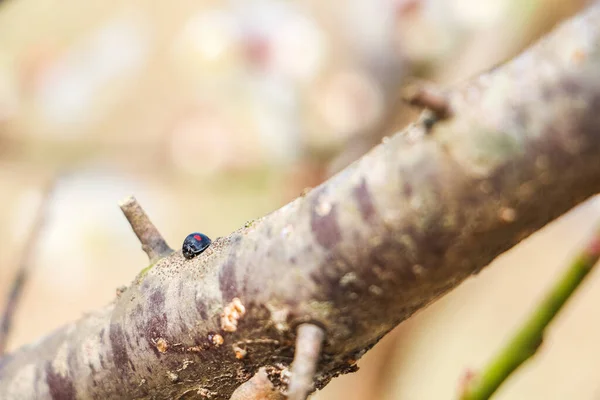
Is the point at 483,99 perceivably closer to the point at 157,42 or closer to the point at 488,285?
the point at 488,285

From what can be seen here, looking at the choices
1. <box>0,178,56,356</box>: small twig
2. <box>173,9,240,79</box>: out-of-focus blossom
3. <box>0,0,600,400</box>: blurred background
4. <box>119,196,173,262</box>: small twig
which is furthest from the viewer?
<box>173,9,240,79</box>: out-of-focus blossom

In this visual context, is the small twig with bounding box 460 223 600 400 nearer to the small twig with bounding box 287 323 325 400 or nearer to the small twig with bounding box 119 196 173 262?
the small twig with bounding box 287 323 325 400

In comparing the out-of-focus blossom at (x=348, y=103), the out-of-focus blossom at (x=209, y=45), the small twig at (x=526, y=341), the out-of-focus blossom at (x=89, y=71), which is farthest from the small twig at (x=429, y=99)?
the out-of-focus blossom at (x=89, y=71)

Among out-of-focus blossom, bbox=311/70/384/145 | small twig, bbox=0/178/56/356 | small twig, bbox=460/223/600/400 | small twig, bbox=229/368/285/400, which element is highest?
out-of-focus blossom, bbox=311/70/384/145

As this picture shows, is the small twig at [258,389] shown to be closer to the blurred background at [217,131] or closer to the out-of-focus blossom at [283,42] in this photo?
the blurred background at [217,131]

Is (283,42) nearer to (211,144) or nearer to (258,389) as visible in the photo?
(211,144)

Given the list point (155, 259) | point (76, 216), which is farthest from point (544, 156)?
point (76, 216)

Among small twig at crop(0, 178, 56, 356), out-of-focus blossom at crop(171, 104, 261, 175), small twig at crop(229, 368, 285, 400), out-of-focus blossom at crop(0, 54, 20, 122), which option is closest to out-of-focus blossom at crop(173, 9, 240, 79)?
out-of-focus blossom at crop(171, 104, 261, 175)

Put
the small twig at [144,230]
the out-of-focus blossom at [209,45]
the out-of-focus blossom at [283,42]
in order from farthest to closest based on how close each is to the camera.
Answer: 1. the out-of-focus blossom at [209,45]
2. the out-of-focus blossom at [283,42]
3. the small twig at [144,230]
